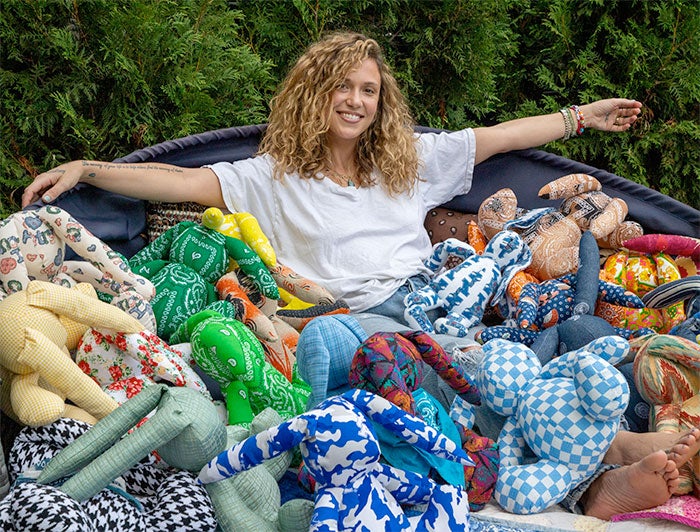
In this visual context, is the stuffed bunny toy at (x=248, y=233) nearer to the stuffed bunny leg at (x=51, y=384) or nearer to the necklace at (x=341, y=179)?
the necklace at (x=341, y=179)

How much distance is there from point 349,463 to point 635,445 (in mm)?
666

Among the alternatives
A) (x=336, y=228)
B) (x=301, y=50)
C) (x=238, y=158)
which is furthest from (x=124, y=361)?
(x=301, y=50)

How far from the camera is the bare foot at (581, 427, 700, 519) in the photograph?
134 cm

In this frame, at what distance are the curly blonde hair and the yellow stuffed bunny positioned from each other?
100 centimetres

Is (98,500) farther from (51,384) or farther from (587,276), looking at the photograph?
(587,276)

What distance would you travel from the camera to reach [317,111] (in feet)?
7.86

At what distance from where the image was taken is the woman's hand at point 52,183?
194 cm

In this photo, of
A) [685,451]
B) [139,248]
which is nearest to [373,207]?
[139,248]

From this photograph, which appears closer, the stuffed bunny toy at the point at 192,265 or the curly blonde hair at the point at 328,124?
the stuffed bunny toy at the point at 192,265

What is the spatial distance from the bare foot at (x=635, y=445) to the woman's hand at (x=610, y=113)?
62.1 inches

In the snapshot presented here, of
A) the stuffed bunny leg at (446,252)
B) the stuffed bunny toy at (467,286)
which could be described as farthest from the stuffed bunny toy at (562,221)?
the stuffed bunny leg at (446,252)

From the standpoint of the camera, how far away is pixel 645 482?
1.35 m

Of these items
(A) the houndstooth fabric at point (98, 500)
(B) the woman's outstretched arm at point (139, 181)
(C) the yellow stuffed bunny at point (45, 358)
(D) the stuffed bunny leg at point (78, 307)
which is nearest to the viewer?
(A) the houndstooth fabric at point (98, 500)

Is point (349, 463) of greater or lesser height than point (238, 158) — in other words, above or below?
below
